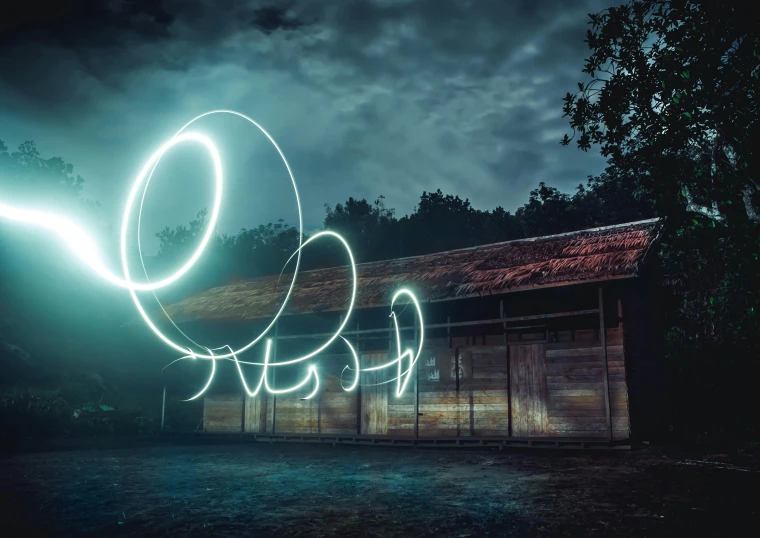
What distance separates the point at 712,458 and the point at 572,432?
2877mm

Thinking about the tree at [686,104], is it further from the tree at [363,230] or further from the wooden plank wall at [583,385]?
the tree at [363,230]

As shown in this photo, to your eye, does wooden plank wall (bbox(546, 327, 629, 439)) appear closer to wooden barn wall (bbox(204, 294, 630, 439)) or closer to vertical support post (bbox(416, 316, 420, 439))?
wooden barn wall (bbox(204, 294, 630, 439))

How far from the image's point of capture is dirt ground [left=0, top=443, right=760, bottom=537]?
20.3 feet

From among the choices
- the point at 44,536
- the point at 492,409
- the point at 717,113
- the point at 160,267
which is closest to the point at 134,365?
the point at 160,267

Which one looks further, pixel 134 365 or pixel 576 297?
pixel 134 365

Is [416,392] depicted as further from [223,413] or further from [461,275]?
[223,413]

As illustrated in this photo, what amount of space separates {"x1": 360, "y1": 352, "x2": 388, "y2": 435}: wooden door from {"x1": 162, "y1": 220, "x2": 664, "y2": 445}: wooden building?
30 millimetres

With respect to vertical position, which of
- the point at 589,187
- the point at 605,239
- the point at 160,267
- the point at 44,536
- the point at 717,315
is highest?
the point at 589,187

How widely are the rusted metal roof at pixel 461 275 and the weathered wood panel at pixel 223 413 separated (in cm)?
258

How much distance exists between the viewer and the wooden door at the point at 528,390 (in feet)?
45.0

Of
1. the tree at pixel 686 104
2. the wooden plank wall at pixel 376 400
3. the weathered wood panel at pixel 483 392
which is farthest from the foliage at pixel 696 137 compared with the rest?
the wooden plank wall at pixel 376 400

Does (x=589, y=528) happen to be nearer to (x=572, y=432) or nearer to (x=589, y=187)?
(x=572, y=432)

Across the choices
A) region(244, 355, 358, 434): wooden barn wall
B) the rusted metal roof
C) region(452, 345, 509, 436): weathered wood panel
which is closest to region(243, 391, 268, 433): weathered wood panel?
region(244, 355, 358, 434): wooden barn wall

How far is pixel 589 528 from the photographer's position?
5.98 metres
